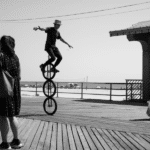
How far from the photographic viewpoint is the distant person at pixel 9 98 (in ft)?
14.6

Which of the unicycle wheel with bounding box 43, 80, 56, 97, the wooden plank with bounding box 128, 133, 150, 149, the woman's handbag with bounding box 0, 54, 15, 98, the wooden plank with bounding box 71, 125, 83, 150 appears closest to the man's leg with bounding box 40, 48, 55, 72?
the unicycle wheel with bounding box 43, 80, 56, 97

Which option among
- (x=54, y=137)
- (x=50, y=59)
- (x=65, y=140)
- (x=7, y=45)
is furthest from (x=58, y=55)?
(x=7, y=45)

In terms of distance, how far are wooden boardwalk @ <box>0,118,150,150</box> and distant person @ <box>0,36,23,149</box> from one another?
1.21 ft

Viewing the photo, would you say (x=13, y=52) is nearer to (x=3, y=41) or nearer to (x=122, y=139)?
(x=3, y=41)

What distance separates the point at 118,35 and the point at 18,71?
1156 centimetres

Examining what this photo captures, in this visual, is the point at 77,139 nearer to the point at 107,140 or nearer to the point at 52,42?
the point at 107,140

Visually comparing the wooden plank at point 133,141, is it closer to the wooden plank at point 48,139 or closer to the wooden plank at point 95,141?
the wooden plank at point 95,141

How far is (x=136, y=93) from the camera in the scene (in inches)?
680

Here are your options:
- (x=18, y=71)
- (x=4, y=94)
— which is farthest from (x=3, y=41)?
(x=4, y=94)

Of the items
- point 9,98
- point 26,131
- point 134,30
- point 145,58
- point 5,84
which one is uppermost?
point 134,30

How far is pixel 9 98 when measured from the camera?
14.6 ft

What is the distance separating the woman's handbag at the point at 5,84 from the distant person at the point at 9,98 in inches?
2.8

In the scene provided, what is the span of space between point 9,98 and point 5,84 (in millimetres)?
237

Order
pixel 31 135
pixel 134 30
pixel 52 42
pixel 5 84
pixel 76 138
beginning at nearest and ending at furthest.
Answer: pixel 5 84 → pixel 76 138 → pixel 31 135 → pixel 52 42 → pixel 134 30
